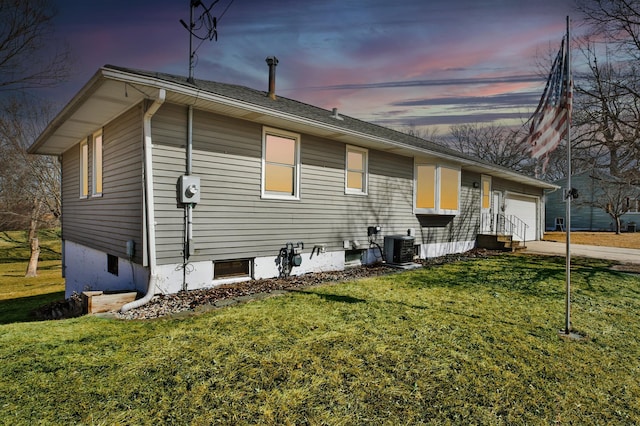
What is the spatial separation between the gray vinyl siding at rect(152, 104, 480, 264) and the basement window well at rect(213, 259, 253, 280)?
18 cm

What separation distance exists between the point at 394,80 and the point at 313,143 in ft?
27.9

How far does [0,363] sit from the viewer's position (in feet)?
10.1

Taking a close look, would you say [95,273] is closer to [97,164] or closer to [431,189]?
[97,164]

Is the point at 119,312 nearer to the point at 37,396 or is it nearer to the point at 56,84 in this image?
the point at 37,396

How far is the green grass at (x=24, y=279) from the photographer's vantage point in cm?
991

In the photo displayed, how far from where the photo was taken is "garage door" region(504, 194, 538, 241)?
53.2 ft

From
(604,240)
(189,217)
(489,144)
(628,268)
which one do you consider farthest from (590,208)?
(189,217)

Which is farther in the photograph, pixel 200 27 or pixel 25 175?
pixel 25 175

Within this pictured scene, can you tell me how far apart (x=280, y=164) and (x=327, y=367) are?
15.7ft

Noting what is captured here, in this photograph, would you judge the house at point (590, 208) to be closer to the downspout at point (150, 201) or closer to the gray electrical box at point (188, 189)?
the gray electrical box at point (188, 189)

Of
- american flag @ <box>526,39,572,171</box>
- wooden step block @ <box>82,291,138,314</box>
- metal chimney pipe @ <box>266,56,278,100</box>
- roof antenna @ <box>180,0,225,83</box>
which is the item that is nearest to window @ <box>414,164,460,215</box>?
metal chimney pipe @ <box>266,56,278,100</box>

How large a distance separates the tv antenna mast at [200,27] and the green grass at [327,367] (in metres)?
5.14

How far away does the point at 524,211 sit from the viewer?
17.6 meters

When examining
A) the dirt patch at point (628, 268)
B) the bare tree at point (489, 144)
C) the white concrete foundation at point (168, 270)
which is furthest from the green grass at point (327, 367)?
the bare tree at point (489, 144)
